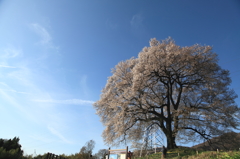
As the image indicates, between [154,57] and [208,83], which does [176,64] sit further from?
[208,83]

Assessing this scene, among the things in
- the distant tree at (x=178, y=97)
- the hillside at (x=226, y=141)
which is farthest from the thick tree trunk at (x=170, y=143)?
the hillside at (x=226, y=141)

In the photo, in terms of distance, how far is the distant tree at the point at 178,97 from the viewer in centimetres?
1702

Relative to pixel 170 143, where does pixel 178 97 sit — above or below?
above

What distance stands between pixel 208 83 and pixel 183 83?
252cm

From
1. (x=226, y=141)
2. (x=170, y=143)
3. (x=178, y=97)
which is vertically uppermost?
(x=178, y=97)

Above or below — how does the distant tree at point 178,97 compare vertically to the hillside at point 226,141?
above

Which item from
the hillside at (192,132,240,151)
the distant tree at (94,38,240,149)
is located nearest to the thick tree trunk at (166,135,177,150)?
the distant tree at (94,38,240,149)

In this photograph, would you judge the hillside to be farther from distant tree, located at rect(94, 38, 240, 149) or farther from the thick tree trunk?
the thick tree trunk

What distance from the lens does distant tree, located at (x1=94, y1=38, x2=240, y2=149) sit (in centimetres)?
1702

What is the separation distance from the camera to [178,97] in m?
18.9

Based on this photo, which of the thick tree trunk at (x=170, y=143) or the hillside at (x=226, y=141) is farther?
the thick tree trunk at (x=170, y=143)

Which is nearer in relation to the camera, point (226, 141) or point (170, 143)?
point (226, 141)

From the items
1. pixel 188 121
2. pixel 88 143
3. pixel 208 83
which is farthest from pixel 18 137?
pixel 88 143

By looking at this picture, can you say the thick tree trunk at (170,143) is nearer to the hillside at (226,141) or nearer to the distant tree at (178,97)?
the distant tree at (178,97)
